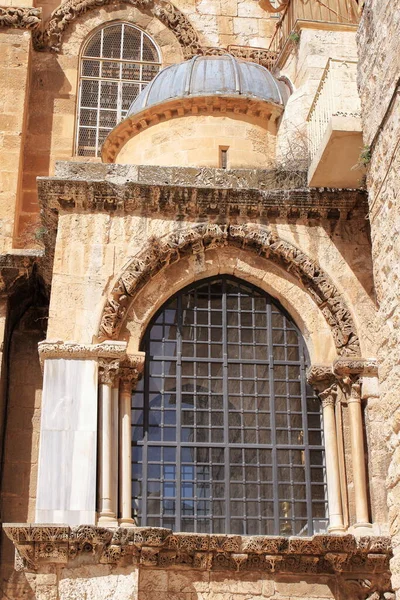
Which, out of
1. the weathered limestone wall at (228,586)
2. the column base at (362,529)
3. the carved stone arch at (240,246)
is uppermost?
the carved stone arch at (240,246)

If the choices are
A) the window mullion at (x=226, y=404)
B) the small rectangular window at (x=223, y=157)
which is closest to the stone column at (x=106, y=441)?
the window mullion at (x=226, y=404)

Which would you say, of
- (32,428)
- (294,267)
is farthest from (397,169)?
(32,428)

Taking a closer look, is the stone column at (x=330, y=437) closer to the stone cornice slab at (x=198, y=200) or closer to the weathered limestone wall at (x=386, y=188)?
the stone cornice slab at (x=198, y=200)

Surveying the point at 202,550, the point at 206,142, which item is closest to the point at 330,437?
the point at 202,550

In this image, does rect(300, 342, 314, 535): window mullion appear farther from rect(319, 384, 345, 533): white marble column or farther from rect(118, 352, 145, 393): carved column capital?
rect(118, 352, 145, 393): carved column capital

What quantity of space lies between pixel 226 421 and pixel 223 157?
4078 mm

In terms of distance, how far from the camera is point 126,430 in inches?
492

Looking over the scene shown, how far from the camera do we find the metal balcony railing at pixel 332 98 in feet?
44.6

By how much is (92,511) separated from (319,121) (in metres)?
6.00

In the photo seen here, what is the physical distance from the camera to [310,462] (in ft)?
42.0

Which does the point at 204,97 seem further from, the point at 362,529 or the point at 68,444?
the point at 362,529

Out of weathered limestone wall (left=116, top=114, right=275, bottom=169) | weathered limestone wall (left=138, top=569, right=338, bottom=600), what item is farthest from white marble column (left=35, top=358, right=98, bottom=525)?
weathered limestone wall (left=116, top=114, right=275, bottom=169)

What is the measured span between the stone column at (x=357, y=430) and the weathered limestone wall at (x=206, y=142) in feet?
11.6

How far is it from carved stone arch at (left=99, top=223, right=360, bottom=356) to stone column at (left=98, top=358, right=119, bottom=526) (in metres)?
0.47
